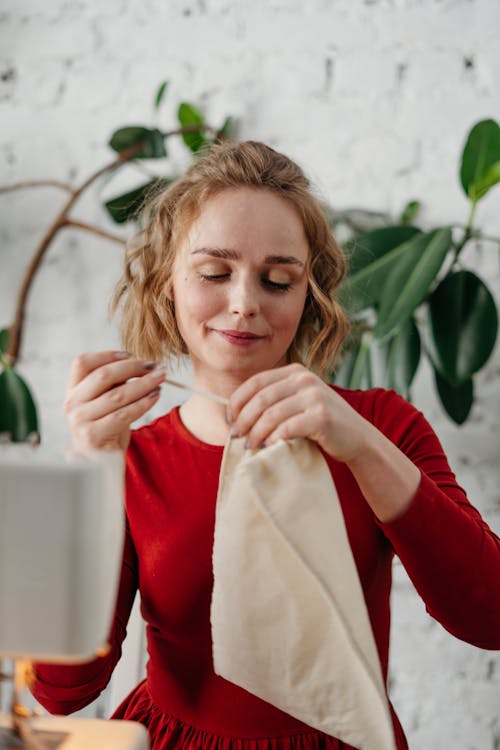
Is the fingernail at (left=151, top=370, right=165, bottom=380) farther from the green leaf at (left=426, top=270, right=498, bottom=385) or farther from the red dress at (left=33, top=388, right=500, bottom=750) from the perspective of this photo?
the green leaf at (left=426, top=270, right=498, bottom=385)

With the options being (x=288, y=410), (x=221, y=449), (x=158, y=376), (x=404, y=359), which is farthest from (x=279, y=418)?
(x=404, y=359)

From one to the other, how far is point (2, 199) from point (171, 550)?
1286 millimetres

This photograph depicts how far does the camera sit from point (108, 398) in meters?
0.72

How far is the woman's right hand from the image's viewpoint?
0.72m

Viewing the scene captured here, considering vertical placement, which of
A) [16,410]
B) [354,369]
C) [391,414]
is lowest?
[16,410]

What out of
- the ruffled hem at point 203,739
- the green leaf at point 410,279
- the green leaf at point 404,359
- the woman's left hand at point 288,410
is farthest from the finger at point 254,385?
the green leaf at point 404,359

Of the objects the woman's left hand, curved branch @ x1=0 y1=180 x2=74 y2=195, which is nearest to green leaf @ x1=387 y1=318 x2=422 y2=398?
curved branch @ x1=0 y1=180 x2=74 y2=195

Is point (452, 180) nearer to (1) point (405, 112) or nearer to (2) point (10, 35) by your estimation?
(1) point (405, 112)

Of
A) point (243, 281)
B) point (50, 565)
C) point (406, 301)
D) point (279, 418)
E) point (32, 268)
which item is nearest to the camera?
point (50, 565)

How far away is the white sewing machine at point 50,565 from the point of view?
1.63 feet

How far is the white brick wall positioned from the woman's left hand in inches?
45.8

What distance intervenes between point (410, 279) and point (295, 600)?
36.3 inches

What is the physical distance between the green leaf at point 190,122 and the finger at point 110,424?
120 cm

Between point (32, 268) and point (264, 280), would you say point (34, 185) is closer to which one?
point (32, 268)
